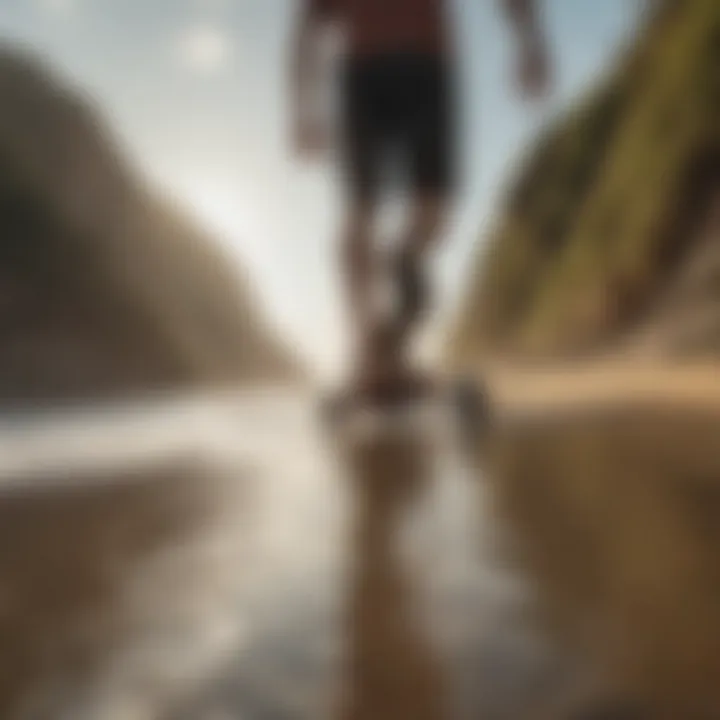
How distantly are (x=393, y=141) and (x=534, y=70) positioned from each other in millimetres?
336

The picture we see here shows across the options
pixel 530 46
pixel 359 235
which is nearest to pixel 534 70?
pixel 530 46

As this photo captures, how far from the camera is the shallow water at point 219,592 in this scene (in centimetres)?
39

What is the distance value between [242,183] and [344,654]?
1.24 meters

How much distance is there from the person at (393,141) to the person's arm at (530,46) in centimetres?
16

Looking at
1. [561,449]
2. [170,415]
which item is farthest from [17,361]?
[561,449]

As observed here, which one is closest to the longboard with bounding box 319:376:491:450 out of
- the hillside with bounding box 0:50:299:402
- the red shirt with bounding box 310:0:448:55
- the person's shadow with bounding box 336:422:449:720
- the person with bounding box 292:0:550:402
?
the person with bounding box 292:0:550:402

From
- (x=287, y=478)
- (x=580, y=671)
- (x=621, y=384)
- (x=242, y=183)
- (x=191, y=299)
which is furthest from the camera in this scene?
(x=191, y=299)

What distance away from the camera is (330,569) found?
1.83ft

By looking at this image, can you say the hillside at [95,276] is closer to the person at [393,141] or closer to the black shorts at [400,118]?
the person at [393,141]

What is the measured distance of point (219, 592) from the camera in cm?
52

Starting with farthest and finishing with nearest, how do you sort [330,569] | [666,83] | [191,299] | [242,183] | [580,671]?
[666,83]
[191,299]
[242,183]
[330,569]
[580,671]

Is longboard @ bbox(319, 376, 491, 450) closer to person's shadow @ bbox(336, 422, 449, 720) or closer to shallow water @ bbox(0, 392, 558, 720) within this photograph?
shallow water @ bbox(0, 392, 558, 720)

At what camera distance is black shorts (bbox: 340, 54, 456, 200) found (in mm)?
1311

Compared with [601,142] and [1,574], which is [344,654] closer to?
[1,574]
